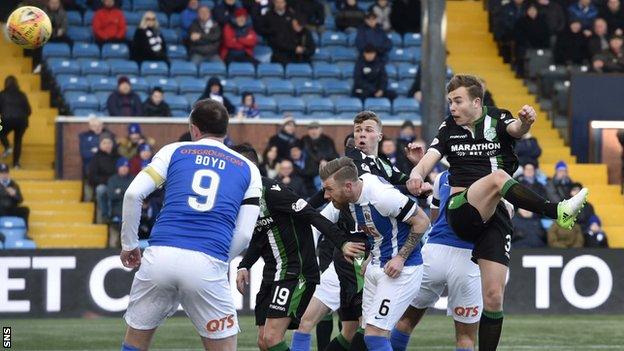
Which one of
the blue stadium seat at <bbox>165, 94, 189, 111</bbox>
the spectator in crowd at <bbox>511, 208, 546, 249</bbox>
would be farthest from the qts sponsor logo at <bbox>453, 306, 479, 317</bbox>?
the blue stadium seat at <bbox>165, 94, 189, 111</bbox>

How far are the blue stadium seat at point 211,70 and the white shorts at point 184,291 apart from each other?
14734 millimetres

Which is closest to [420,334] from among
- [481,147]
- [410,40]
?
[481,147]

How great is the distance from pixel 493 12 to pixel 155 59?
7.08 meters

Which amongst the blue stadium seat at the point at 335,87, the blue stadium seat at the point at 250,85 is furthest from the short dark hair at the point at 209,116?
the blue stadium seat at the point at 335,87

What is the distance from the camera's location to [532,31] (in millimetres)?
24766

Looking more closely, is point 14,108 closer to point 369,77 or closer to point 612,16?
point 369,77

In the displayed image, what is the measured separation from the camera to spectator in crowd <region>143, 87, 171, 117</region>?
21.1 m

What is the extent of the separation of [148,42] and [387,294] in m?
13.3

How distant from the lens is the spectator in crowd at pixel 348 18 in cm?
2495

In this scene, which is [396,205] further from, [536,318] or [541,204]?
[536,318]

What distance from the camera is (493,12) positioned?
86.8ft

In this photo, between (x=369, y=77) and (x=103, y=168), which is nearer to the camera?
(x=103, y=168)

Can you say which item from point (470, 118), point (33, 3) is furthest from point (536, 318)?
point (33, 3)

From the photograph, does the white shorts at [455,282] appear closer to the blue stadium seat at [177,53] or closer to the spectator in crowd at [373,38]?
the spectator in crowd at [373,38]
